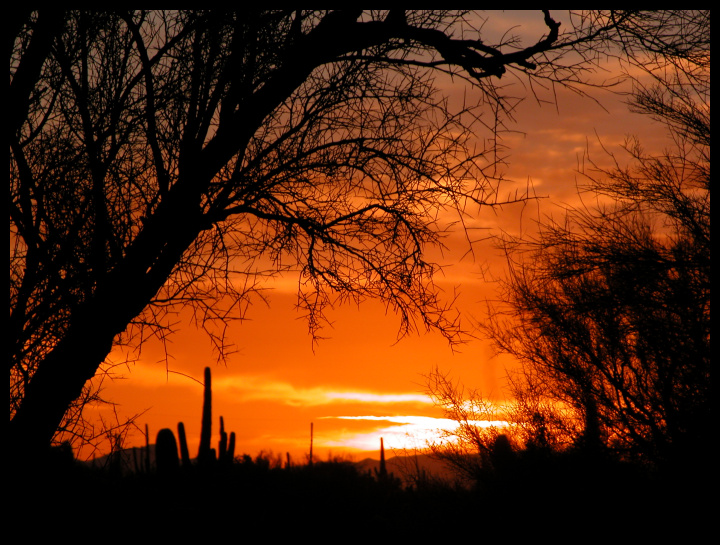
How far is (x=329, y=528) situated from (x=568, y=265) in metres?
6.36

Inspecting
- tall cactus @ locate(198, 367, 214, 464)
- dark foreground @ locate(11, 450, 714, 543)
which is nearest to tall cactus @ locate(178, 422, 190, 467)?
tall cactus @ locate(198, 367, 214, 464)

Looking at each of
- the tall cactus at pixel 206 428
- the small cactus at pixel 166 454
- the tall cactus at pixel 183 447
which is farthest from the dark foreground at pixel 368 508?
the tall cactus at pixel 183 447

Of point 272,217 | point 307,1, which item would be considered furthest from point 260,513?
point 307,1

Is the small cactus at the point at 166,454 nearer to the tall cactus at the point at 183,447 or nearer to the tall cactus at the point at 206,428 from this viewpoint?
the tall cactus at the point at 206,428

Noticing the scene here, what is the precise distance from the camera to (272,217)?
495 centimetres

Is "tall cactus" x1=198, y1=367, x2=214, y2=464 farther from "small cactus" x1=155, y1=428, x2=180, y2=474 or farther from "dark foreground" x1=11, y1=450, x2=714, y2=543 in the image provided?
"small cactus" x1=155, y1=428, x2=180, y2=474

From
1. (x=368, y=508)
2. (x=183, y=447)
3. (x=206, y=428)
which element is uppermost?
(x=206, y=428)

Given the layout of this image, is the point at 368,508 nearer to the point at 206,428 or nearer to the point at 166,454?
the point at 166,454

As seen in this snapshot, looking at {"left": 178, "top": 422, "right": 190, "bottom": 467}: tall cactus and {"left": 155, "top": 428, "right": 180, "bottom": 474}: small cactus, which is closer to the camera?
{"left": 155, "top": 428, "right": 180, "bottom": 474}: small cactus

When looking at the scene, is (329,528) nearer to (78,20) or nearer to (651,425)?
(651,425)

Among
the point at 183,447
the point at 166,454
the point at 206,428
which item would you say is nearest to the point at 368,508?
the point at 166,454

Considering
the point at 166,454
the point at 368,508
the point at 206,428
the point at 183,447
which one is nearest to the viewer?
the point at 368,508

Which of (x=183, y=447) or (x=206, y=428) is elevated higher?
(x=206, y=428)

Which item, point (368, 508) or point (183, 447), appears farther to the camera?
point (183, 447)
